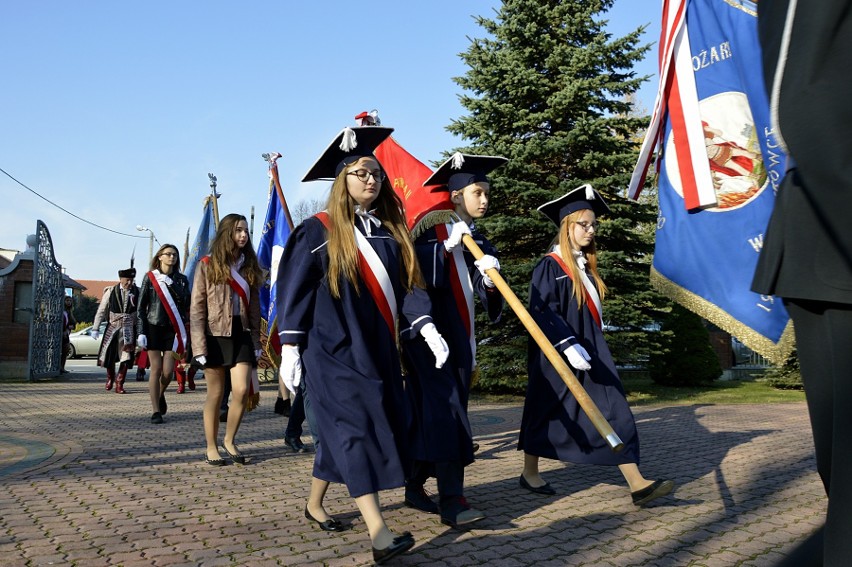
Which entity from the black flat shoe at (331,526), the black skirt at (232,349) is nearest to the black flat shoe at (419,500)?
the black flat shoe at (331,526)

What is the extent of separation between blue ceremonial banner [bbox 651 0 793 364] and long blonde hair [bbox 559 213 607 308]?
1641mm

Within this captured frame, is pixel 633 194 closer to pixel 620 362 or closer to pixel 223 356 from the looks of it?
pixel 223 356

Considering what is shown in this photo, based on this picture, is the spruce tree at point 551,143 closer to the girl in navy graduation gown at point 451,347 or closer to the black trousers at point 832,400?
the girl in navy graduation gown at point 451,347

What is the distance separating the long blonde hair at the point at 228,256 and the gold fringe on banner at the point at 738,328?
3.90 m

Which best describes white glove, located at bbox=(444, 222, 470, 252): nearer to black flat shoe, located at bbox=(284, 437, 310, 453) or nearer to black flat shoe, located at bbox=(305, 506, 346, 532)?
black flat shoe, located at bbox=(305, 506, 346, 532)

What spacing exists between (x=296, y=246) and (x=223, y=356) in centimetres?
253

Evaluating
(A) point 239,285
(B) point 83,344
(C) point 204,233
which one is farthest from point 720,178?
(B) point 83,344

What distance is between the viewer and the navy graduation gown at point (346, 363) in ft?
11.9

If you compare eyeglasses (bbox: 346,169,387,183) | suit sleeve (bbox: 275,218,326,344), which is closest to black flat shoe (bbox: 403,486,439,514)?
suit sleeve (bbox: 275,218,326,344)

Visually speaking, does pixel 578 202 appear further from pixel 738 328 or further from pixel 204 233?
pixel 204 233

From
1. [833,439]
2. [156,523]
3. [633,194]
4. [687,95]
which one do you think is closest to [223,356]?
[156,523]

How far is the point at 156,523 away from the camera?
13.9 feet

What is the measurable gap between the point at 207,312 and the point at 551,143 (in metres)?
8.09

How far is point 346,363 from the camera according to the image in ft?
12.3
